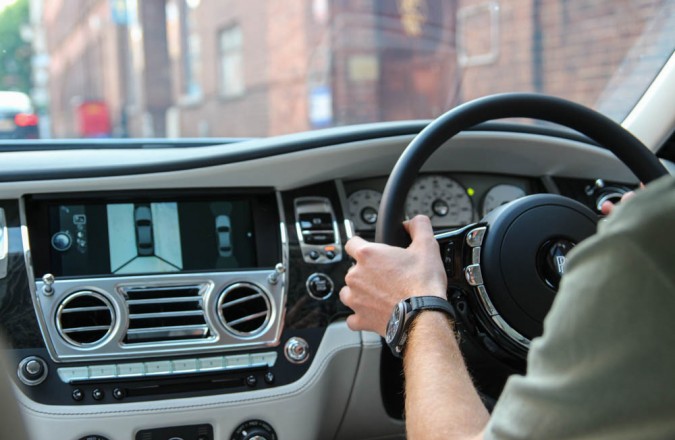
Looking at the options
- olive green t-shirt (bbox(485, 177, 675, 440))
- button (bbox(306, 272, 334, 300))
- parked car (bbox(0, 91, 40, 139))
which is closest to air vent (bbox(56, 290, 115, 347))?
button (bbox(306, 272, 334, 300))

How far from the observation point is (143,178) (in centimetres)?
181

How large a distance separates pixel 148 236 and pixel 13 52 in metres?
1.10

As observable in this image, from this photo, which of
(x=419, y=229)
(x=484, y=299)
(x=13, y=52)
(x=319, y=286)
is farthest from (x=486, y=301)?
(x=13, y=52)

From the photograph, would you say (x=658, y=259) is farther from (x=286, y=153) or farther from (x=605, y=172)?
(x=605, y=172)

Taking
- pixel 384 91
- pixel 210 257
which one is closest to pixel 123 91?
pixel 384 91

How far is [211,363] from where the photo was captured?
179 centimetres

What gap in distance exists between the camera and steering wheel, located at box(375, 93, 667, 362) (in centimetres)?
157

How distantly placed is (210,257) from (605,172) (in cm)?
121

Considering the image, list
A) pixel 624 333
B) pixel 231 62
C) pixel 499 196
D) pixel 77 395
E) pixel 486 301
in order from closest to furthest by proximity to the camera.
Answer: pixel 624 333 < pixel 486 301 < pixel 77 395 < pixel 499 196 < pixel 231 62

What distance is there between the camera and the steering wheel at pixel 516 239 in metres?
1.57

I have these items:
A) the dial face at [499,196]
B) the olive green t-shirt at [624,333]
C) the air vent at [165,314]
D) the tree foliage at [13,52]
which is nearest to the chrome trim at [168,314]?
the air vent at [165,314]

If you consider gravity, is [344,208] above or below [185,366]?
above

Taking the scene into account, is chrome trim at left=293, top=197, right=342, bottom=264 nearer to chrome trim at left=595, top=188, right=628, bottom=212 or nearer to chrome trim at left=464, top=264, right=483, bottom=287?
chrome trim at left=464, top=264, right=483, bottom=287

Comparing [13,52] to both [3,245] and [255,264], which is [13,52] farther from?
[255,264]
